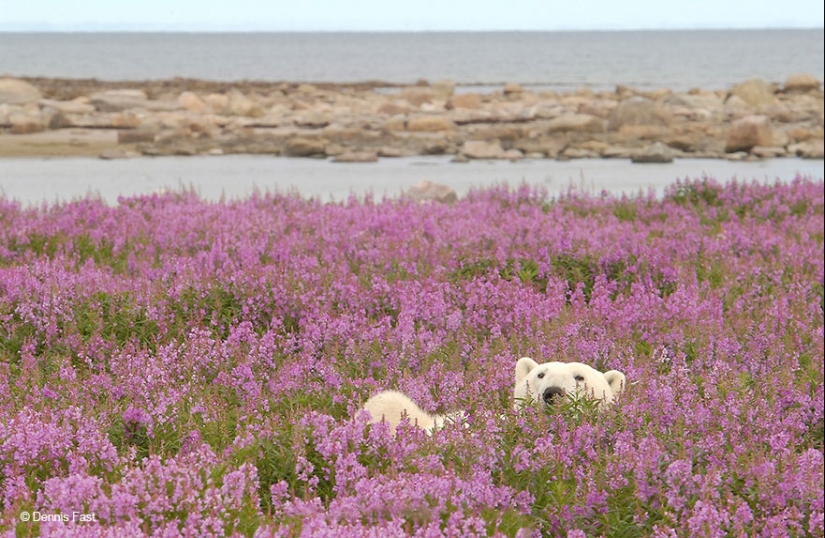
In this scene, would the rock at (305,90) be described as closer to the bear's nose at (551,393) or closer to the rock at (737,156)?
the rock at (737,156)

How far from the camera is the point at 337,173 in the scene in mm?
27953

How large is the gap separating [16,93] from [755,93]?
37.1 meters

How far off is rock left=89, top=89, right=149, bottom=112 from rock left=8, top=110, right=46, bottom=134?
9.61 metres

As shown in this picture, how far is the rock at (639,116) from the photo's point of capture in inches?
1529

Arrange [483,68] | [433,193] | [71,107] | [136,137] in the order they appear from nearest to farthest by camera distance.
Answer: [433,193] → [136,137] → [71,107] → [483,68]

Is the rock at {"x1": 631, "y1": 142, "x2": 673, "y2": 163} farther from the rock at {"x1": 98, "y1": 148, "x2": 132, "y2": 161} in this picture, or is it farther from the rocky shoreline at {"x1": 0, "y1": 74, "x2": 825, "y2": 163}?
the rock at {"x1": 98, "y1": 148, "x2": 132, "y2": 161}

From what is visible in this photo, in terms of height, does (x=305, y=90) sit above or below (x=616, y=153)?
above

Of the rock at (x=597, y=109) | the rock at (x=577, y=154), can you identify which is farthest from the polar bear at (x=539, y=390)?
the rock at (x=597, y=109)

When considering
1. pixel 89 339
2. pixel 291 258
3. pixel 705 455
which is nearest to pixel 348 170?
pixel 291 258

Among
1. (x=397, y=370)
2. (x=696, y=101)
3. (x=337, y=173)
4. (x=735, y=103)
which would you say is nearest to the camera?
(x=397, y=370)

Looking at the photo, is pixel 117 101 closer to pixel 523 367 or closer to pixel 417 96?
pixel 417 96

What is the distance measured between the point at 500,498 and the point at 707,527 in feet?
2.53

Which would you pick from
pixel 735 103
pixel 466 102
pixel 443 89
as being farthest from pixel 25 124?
pixel 735 103

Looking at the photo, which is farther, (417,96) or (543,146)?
(417,96)
